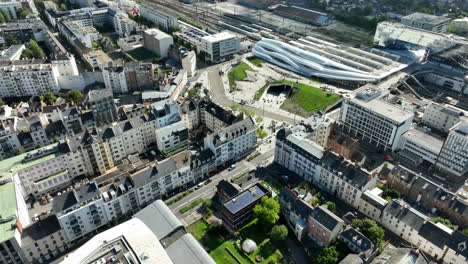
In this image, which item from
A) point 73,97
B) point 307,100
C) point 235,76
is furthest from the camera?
→ point 235,76

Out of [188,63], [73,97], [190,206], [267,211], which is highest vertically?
[188,63]

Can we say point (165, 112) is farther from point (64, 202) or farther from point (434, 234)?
point (434, 234)

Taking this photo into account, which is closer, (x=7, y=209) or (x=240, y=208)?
(x=7, y=209)

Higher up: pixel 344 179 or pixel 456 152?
pixel 456 152

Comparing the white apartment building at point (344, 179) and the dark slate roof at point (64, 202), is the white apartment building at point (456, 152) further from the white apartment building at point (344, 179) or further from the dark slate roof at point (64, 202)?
the dark slate roof at point (64, 202)

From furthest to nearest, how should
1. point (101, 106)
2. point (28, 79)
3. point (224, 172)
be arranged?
point (28, 79) < point (101, 106) < point (224, 172)

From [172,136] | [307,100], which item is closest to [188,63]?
[307,100]

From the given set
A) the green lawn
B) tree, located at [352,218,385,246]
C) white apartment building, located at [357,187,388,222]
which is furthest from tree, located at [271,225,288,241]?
white apartment building, located at [357,187,388,222]
